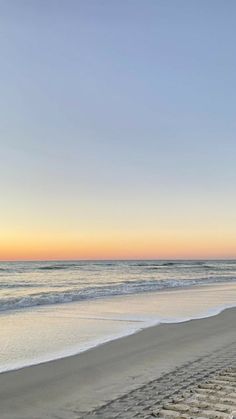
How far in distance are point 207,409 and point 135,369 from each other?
2489 mm

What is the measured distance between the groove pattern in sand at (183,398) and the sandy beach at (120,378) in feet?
0.04

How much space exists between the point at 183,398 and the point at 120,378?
151 cm

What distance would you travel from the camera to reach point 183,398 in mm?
5180

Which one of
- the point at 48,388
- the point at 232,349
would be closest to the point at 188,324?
the point at 232,349

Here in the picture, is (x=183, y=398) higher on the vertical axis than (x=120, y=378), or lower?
higher

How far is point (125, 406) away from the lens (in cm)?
503

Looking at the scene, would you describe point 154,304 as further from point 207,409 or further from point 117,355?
point 207,409

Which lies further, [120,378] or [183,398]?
[120,378]

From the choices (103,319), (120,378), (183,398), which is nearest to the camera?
(183,398)

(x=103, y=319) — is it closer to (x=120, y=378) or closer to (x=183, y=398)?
(x=120, y=378)

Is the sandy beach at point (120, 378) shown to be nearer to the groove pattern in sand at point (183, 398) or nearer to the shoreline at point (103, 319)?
the groove pattern in sand at point (183, 398)

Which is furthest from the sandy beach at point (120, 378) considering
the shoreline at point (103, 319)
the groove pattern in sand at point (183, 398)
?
the shoreline at point (103, 319)

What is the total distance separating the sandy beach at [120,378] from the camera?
5.05 m

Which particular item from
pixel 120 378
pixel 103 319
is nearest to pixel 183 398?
pixel 120 378
